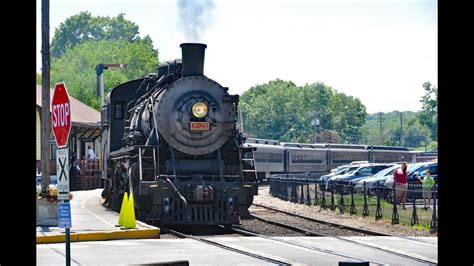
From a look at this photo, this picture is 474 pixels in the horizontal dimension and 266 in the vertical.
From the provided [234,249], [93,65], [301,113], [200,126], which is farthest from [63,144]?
[301,113]

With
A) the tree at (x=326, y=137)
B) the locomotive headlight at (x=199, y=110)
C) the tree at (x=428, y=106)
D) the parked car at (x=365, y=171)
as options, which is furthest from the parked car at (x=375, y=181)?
the tree at (x=326, y=137)

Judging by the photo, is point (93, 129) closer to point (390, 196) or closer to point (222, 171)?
point (390, 196)

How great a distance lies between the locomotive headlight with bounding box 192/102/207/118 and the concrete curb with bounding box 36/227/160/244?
3317mm

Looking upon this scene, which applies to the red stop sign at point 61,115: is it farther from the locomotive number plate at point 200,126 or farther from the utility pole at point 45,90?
the locomotive number plate at point 200,126

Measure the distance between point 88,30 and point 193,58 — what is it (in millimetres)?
111156

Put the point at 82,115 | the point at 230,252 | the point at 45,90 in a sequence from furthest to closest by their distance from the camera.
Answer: the point at 82,115 < the point at 45,90 < the point at 230,252

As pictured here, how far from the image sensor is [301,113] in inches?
4488

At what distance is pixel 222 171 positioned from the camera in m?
20.1

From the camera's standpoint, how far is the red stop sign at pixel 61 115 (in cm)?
966

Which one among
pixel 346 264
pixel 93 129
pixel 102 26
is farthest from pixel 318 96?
pixel 346 264

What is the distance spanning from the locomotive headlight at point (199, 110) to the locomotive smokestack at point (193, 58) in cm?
95

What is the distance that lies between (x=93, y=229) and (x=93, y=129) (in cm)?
2760

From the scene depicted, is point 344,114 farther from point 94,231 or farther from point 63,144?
point 63,144

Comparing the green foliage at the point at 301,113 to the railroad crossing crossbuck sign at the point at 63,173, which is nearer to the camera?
the railroad crossing crossbuck sign at the point at 63,173
